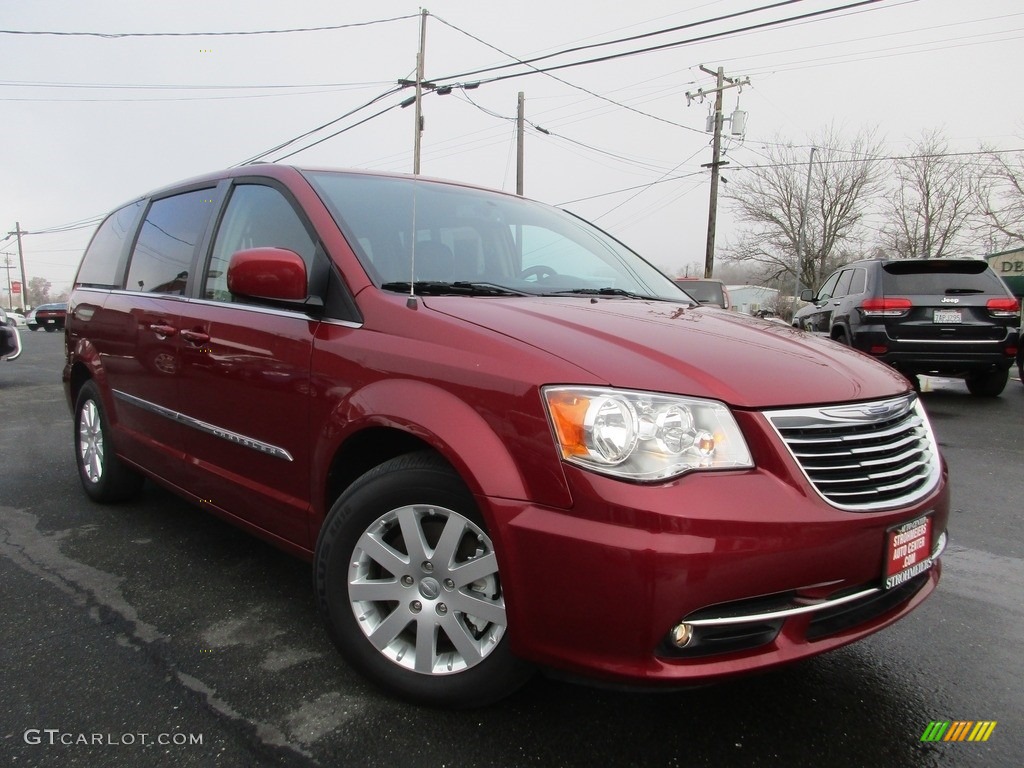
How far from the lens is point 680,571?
156 centimetres

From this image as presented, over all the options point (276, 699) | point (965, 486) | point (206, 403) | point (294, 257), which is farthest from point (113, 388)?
point (965, 486)

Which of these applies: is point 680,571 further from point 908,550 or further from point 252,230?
point 252,230

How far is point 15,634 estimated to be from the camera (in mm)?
2473

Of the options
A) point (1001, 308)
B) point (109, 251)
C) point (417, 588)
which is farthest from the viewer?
point (1001, 308)

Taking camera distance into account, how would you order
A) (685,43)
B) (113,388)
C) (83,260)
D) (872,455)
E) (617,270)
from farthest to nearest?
(685,43) < (83,260) < (113,388) < (617,270) < (872,455)

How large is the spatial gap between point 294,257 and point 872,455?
1821 millimetres

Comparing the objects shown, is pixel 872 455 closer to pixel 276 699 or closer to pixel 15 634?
pixel 276 699

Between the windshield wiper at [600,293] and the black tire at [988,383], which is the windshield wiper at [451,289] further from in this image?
the black tire at [988,383]

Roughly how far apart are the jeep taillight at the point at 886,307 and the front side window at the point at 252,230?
7201 mm

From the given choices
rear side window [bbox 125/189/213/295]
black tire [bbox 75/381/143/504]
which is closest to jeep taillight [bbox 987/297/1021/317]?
rear side window [bbox 125/189/213/295]

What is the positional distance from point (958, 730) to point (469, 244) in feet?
7.44

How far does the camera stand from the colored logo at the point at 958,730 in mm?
1972

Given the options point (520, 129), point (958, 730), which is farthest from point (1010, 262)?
point (958, 730)

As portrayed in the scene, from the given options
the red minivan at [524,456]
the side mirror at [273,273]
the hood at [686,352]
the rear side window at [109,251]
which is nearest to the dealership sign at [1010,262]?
the hood at [686,352]
